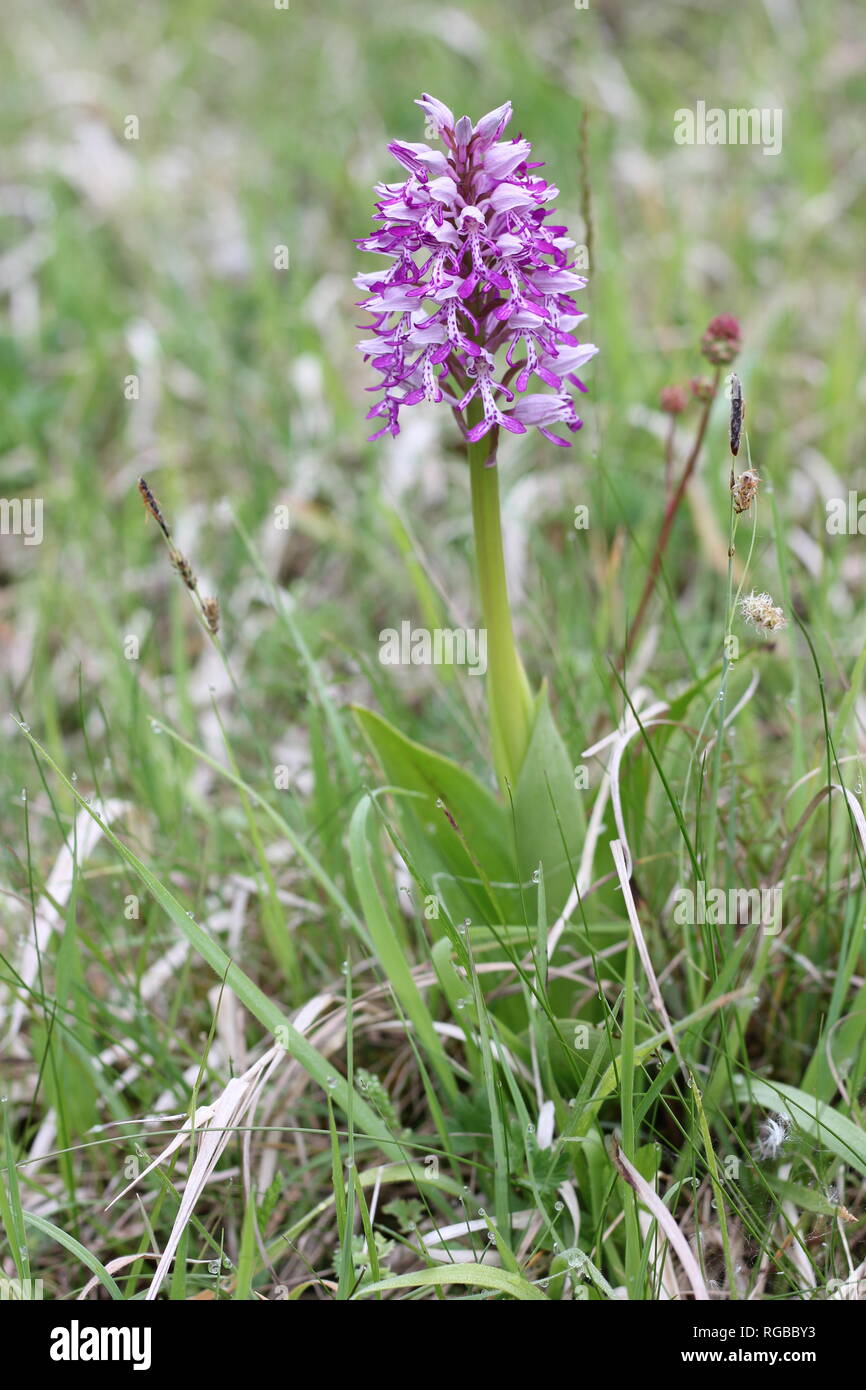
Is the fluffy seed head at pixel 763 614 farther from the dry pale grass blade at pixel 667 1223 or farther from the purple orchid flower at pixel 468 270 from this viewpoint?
the dry pale grass blade at pixel 667 1223

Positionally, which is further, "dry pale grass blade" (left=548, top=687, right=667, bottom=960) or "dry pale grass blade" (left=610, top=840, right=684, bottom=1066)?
"dry pale grass blade" (left=548, top=687, right=667, bottom=960)

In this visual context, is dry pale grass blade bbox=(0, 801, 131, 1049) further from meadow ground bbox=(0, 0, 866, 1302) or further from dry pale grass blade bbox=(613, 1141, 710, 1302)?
dry pale grass blade bbox=(613, 1141, 710, 1302)

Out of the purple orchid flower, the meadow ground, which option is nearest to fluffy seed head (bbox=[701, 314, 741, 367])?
the meadow ground

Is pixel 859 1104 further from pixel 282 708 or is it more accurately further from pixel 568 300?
pixel 282 708

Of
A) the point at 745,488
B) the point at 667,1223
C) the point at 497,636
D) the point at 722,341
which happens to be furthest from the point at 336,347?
the point at 667,1223

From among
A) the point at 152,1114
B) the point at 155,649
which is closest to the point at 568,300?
the point at 152,1114
